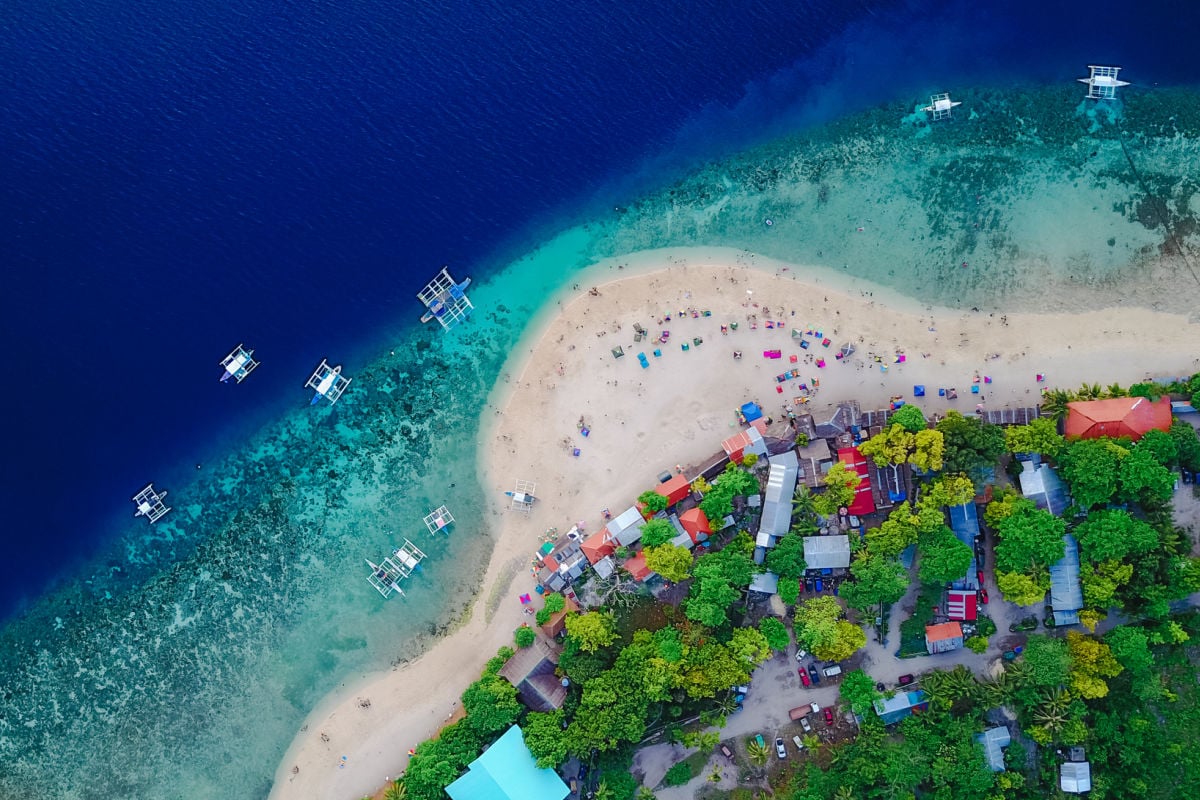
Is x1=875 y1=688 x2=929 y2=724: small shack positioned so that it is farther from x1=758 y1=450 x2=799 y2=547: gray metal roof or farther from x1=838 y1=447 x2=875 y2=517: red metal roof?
x1=758 y1=450 x2=799 y2=547: gray metal roof

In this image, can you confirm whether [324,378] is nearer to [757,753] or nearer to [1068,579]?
[757,753]

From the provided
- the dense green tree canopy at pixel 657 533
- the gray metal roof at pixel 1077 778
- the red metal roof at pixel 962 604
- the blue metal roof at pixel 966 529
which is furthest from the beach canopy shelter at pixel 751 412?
the gray metal roof at pixel 1077 778

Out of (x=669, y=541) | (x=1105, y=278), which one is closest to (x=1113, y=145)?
(x=1105, y=278)

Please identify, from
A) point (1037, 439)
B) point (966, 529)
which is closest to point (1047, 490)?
point (1037, 439)

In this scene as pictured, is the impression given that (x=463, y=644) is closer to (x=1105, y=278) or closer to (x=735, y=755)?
(x=735, y=755)

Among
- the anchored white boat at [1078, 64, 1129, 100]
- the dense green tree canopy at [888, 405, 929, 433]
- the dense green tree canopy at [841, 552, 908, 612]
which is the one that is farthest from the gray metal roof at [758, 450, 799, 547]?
the anchored white boat at [1078, 64, 1129, 100]

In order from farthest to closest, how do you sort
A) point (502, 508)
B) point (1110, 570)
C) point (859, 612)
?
1. point (502, 508)
2. point (859, 612)
3. point (1110, 570)
